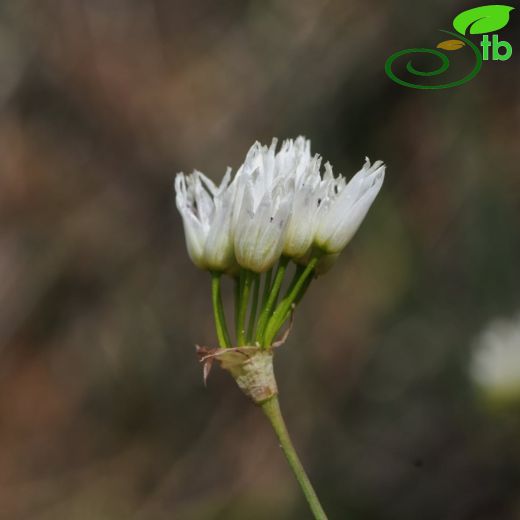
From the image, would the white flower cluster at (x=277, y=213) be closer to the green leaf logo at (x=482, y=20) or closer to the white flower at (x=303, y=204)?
the white flower at (x=303, y=204)

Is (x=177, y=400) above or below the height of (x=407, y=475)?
above

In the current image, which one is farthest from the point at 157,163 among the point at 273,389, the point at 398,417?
the point at 273,389

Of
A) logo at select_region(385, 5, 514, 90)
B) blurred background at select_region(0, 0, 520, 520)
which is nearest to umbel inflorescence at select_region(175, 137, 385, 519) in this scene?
logo at select_region(385, 5, 514, 90)

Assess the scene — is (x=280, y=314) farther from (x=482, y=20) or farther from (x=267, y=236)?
(x=482, y=20)

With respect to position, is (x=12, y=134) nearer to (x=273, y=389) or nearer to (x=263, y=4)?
(x=263, y=4)

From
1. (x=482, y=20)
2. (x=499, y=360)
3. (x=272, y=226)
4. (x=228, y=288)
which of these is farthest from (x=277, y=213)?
(x=228, y=288)

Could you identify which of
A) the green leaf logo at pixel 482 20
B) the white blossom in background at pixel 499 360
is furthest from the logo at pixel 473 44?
the white blossom in background at pixel 499 360
